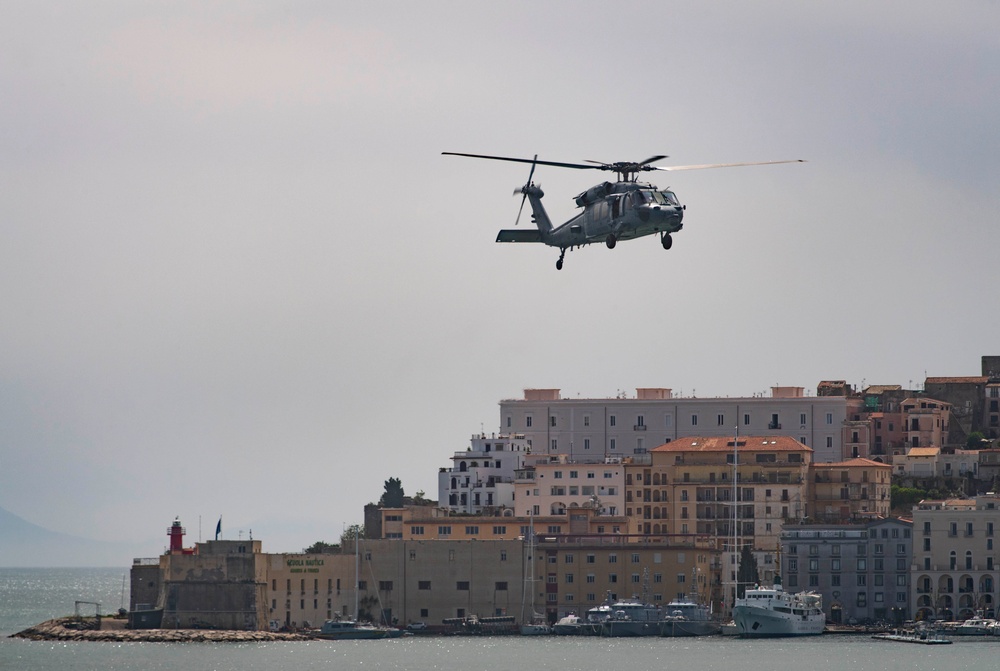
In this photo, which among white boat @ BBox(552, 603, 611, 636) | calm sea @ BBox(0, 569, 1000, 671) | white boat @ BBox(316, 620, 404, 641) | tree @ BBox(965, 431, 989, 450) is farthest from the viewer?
tree @ BBox(965, 431, 989, 450)

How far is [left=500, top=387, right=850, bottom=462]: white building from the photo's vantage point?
6447 inches

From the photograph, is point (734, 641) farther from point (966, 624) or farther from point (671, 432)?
point (671, 432)

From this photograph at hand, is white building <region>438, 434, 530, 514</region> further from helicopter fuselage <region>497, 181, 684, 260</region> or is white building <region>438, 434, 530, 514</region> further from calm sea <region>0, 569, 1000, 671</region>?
helicopter fuselage <region>497, 181, 684, 260</region>

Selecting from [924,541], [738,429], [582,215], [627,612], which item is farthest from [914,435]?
[582,215]

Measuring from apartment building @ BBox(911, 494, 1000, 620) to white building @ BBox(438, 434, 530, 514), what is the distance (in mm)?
32197

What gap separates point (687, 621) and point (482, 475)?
98.1 feet

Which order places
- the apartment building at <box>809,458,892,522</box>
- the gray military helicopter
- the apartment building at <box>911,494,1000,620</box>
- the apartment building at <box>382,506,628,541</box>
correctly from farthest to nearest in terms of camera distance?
the apartment building at <box>809,458,892,522</box>
the apartment building at <box>382,506,628,541</box>
the apartment building at <box>911,494,1000,620</box>
the gray military helicopter

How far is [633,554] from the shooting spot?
138 metres

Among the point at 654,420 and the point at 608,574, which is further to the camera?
the point at 654,420

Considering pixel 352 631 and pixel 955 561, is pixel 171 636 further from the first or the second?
pixel 955 561

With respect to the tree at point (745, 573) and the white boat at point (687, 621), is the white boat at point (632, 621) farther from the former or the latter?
the tree at point (745, 573)

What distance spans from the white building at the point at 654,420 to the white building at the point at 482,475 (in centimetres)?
730

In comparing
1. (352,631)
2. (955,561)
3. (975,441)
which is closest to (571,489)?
(352,631)

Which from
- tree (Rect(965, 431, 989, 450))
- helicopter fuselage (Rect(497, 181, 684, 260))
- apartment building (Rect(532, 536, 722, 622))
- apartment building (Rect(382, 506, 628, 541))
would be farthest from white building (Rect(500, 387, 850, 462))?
helicopter fuselage (Rect(497, 181, 684, 260))
